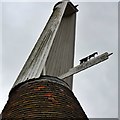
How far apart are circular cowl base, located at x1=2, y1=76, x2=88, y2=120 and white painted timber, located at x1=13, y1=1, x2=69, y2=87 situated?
54 cm

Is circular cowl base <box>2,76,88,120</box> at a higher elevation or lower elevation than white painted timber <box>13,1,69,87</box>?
lower

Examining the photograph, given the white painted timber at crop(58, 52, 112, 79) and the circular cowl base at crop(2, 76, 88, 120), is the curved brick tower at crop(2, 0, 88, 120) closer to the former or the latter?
the circular cowl base at crop(2, 76, 88, 120)

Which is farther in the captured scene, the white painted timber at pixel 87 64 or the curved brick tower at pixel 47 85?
the white painted timber at pixel 87 64

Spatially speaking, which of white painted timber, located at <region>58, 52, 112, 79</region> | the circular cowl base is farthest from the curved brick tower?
white painted timber, located at <region>58, 52, 112, 79</region>

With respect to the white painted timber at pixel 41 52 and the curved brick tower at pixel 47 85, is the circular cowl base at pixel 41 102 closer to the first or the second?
the curved brick tower at pixel 47 85

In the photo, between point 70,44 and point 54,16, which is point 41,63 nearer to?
point 54,16

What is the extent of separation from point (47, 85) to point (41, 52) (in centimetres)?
169

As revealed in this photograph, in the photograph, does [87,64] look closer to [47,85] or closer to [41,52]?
[41,52]

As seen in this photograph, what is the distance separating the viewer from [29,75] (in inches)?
297

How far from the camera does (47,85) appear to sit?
21.8 ft

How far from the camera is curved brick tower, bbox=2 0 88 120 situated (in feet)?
19.3

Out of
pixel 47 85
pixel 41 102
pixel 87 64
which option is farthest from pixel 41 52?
pixel 41 102

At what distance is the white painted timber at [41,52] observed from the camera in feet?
25.0

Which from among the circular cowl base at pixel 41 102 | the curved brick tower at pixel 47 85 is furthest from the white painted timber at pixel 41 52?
the circular cowl base at pixel 41 102
